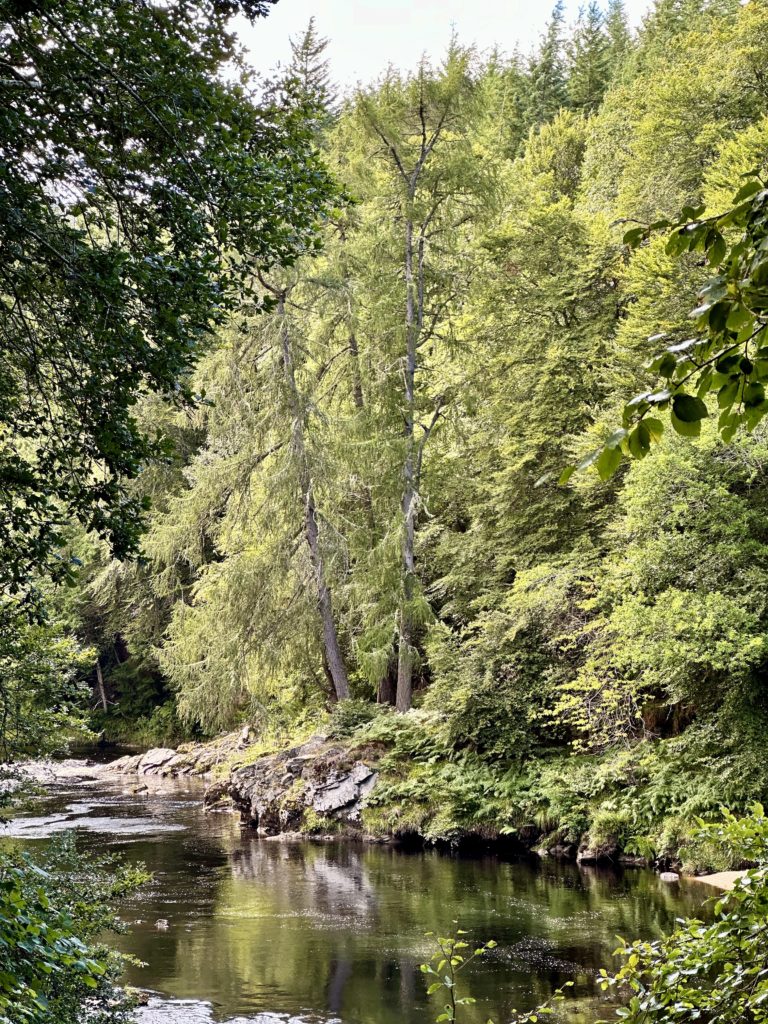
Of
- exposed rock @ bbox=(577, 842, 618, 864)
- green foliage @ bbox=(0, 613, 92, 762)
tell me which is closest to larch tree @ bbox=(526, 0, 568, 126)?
exposed rock @ bbox=(577, 842, 618, 864)

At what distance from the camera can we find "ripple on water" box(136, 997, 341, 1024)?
27.4ft

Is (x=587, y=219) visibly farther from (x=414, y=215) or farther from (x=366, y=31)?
(x=366, y=31)

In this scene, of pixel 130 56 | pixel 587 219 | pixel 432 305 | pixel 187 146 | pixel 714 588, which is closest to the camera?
pixel 130 56

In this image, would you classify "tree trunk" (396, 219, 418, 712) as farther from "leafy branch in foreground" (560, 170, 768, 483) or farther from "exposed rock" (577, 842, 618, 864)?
"leafy branch in foreground" (560, 170, 768, 483)

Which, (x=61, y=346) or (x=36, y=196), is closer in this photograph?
(x=36, y=196)

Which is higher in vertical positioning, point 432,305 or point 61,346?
point 432,305

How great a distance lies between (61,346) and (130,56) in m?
1.86

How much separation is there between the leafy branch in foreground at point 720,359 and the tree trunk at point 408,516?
1752 centimetres

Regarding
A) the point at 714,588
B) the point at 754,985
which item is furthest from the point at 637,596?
the point at 754,985

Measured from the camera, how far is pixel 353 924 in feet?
37.0

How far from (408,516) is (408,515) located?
0.02 m

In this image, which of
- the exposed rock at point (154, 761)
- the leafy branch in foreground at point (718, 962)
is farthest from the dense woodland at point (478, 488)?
the leafy branch in foreground at point (718, 962)

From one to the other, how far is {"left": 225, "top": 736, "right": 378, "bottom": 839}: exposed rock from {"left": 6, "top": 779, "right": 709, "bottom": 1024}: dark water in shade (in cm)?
109

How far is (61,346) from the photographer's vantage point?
608cm
